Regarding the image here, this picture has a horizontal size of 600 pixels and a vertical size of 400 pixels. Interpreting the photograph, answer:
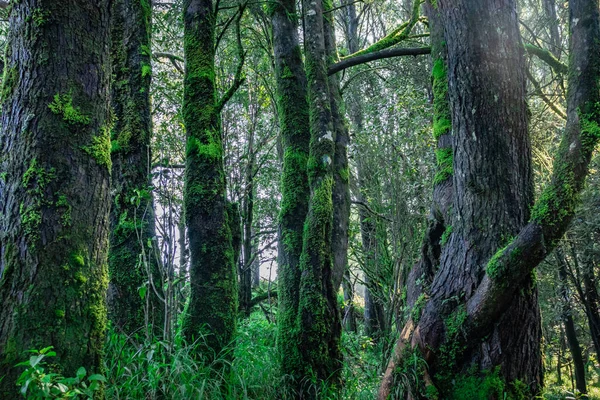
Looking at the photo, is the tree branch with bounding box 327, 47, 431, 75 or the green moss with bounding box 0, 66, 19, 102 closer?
the green moss with bounding box 0, 66, 19, 102

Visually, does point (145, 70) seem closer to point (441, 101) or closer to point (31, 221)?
point (31, 221)

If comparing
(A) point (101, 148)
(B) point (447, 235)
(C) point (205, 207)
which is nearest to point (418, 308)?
(B) point (447, 235)

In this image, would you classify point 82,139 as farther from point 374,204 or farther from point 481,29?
point 374,204

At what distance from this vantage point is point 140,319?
4059mm

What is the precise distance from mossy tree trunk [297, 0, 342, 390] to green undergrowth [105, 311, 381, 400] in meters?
0.27

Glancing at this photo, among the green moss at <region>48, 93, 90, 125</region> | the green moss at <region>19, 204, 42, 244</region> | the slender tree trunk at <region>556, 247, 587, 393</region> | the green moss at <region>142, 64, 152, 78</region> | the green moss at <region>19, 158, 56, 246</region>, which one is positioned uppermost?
the green moss at <region>142, 64, 152, 78</region>

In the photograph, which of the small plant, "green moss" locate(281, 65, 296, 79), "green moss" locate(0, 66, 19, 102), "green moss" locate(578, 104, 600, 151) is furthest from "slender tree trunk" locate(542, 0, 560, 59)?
the small plant

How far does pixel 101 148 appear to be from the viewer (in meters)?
2.33

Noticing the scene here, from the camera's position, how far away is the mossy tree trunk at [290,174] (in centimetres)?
414

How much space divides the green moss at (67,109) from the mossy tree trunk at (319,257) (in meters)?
2.53

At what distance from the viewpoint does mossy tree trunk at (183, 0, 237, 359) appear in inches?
156

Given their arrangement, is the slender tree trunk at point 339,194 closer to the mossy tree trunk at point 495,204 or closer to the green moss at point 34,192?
the mossy tree trunk at point 495,204

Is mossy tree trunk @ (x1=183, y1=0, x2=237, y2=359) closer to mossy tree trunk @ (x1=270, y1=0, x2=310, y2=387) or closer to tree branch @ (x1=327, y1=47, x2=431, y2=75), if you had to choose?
mossy tree trunk @ (x1=270, y1=0, x2=310, y2=387)

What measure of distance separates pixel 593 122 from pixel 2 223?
374 cm
